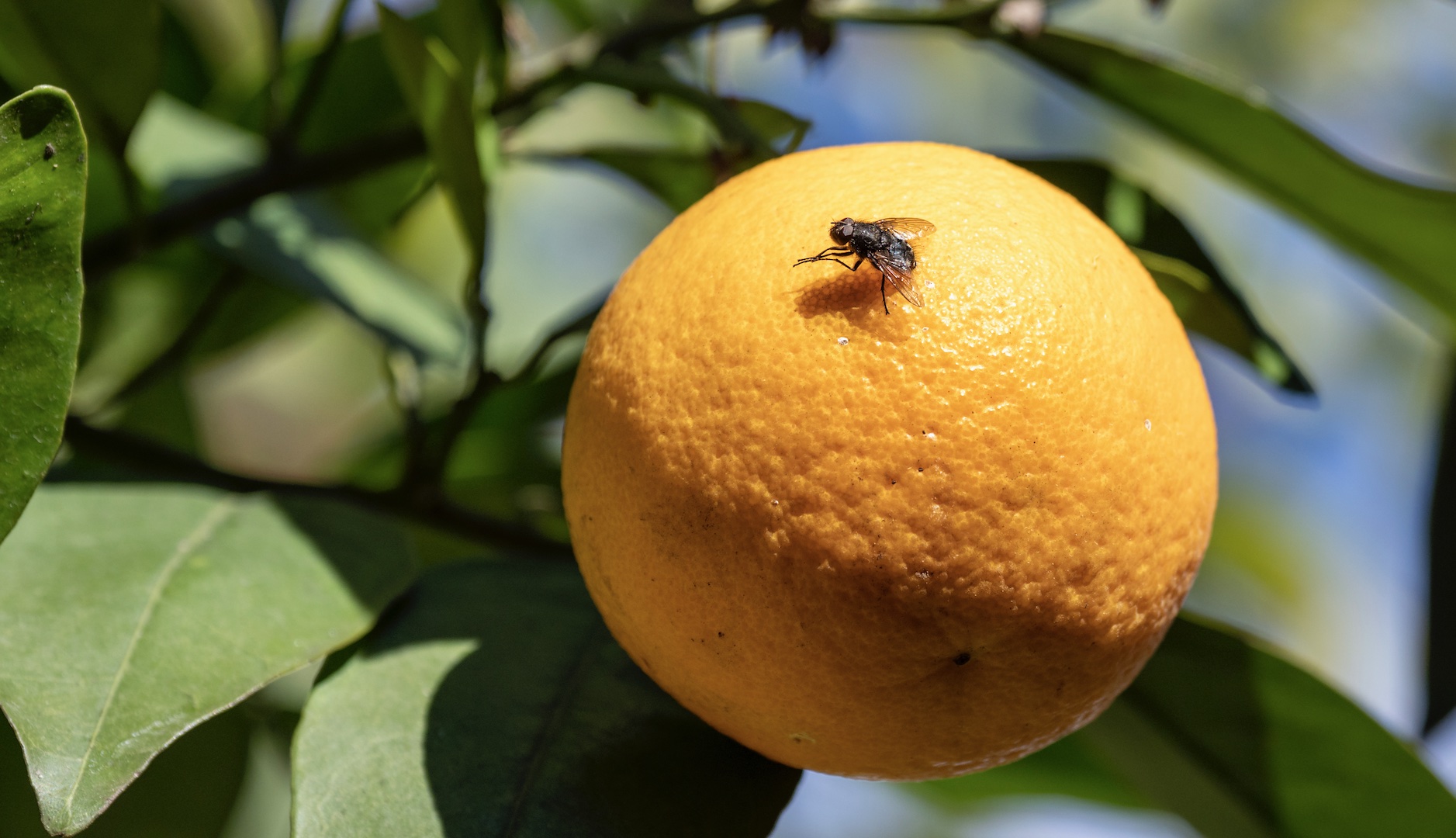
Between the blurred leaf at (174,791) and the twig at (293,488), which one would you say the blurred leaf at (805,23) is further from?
the blurred leaf at (174,791)

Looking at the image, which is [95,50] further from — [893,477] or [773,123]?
[893,477]

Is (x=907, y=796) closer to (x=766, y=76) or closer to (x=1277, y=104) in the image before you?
(x=1277, y=104)

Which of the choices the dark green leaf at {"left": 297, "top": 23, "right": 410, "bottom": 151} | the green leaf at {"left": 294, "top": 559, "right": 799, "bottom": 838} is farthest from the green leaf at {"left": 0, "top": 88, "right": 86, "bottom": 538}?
the dark green leaf at {"left": 297, "top": 23, "right": 410, "bottom": 151}

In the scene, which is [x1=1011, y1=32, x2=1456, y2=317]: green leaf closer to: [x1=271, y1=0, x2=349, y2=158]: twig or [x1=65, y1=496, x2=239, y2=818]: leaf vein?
[x1=271, y1=0, x2=349, y2=158]: twig

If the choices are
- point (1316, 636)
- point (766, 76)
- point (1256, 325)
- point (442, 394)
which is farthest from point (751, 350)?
point (1316, 636)

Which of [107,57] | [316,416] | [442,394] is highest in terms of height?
[107,57]
